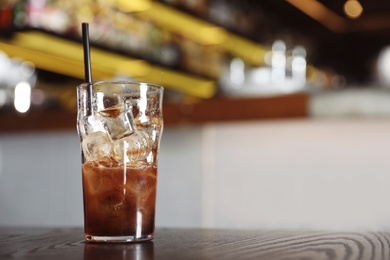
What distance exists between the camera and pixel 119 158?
99cm

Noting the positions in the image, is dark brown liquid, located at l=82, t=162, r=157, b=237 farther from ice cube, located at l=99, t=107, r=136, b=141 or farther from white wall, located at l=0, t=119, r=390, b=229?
white wall, located at l=0, t=119, r=390, b=229

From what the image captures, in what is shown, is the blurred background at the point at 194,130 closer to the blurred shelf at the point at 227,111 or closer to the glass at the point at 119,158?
the blurred shelf at the point at 227,111

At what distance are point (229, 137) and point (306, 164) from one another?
0.33 meters

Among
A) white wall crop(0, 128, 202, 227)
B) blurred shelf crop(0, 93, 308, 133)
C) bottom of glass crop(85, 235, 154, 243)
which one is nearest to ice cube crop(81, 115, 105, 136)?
bottom of glass crop(85, 235, 154, 243)

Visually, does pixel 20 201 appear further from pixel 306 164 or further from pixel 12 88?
pixel 306 164

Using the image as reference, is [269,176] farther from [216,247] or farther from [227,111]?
[216,247]

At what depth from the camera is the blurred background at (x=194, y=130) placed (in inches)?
94.3

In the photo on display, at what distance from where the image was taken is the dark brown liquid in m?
0.97

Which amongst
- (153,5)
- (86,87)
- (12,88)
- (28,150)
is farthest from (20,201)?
(86,87)

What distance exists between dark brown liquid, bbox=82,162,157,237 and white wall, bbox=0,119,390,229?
1.52 meters

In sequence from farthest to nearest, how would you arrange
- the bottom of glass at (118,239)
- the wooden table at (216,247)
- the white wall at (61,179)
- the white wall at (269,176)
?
the white wall at (61,179) → the white wall at (269,176) → the bottom of glass at (118,239) → the wooden table at (216,247)

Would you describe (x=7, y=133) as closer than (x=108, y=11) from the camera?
Yes

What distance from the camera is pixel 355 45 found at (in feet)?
21.6

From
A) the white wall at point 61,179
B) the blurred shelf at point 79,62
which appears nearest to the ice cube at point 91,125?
the white wall at point 61,179
